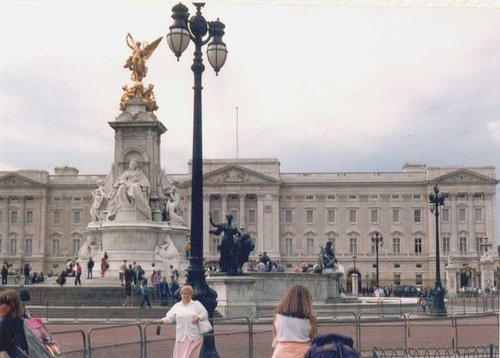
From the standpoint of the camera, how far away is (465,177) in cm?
10669

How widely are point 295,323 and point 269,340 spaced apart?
25.6 feet

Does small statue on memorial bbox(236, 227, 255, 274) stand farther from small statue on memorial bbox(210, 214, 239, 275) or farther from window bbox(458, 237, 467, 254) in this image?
window bbox(458, 237, 467, 254)

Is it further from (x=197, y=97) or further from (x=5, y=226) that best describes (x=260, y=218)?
(x=197, y=97)

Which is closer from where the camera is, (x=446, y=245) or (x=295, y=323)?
(x=295, y=323)

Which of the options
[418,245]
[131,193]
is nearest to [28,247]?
[418,245]

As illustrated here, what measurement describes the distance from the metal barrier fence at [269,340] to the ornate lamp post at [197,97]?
72 centimetres

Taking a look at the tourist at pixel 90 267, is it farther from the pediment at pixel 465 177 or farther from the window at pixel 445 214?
the window at pixel 445 214

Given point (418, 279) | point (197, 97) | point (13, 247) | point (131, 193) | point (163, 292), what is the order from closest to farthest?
point (197, 97), point (163, 292), point (131, 193), point (13, 247), point (418, 279)

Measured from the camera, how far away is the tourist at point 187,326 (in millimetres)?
10773

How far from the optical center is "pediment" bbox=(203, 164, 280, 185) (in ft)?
353

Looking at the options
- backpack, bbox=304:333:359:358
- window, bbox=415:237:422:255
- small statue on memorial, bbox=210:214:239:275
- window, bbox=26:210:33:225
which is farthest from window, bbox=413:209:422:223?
backpack, bbox=304:333:359:358

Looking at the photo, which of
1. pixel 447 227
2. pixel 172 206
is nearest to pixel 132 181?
pixel 172 206

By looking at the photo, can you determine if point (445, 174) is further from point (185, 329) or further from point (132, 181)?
point (185, 329)

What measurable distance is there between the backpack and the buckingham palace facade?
98591 mm
